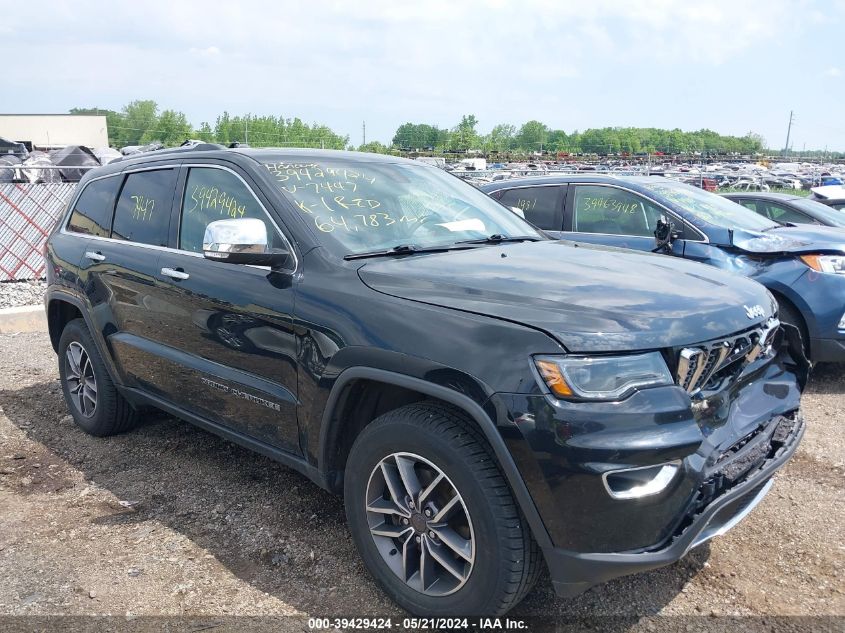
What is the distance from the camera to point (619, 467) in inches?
87.4

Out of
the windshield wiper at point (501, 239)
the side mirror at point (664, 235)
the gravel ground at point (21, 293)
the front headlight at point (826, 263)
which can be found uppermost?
the windshield wiper at point (501, 239)

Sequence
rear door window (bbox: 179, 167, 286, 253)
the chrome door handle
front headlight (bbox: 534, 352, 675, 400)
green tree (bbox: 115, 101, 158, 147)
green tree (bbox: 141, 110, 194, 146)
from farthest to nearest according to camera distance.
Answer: green tree (bbox: 115, 101, 158, 147) < green tree (bbox: 141, 110, 194, 146) < the chrome door handle < rear door window (bbox: 179, 167, 286, 253) < front headlight (bbox: 534, 352, 675, 400)

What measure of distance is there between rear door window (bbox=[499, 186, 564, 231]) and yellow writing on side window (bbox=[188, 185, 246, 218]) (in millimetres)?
3809

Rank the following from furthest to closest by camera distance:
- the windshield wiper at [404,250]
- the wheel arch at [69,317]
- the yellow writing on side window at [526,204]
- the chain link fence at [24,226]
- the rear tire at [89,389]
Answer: the chain link fence at [24,226], the yellow writing on side window at [526,204], the rear tire at [89,389], the wheel arch at [69,317], the windshield wiper at [404,250]

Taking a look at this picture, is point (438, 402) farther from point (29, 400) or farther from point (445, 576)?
point (29, 400)

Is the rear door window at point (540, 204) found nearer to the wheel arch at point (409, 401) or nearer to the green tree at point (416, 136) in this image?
the wheel arch at point (409, 401)

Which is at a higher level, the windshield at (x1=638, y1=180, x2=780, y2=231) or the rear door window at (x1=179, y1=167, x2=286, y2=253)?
the rear door window at (x1=179, y1=167, x2=286, y2=253)

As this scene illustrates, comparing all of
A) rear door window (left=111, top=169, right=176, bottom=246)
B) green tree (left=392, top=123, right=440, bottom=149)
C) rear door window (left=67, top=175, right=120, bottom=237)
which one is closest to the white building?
green tree (left=392, top=123, right=440, bottom=149)

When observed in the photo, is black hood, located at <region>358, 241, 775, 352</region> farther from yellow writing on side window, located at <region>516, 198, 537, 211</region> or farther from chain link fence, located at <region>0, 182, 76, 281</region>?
chain link fence, located at <region>0, 182, 76, 281</region>

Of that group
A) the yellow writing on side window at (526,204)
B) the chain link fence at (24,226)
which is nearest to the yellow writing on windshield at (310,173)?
the yellow writing on side window at (526,204)

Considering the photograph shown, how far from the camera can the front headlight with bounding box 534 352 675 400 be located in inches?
89.9

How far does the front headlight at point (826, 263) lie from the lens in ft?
18.6

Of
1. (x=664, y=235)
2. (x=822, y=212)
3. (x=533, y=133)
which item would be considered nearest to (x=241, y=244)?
(x=664, y=235)

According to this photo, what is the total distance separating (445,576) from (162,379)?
2.08 metres
